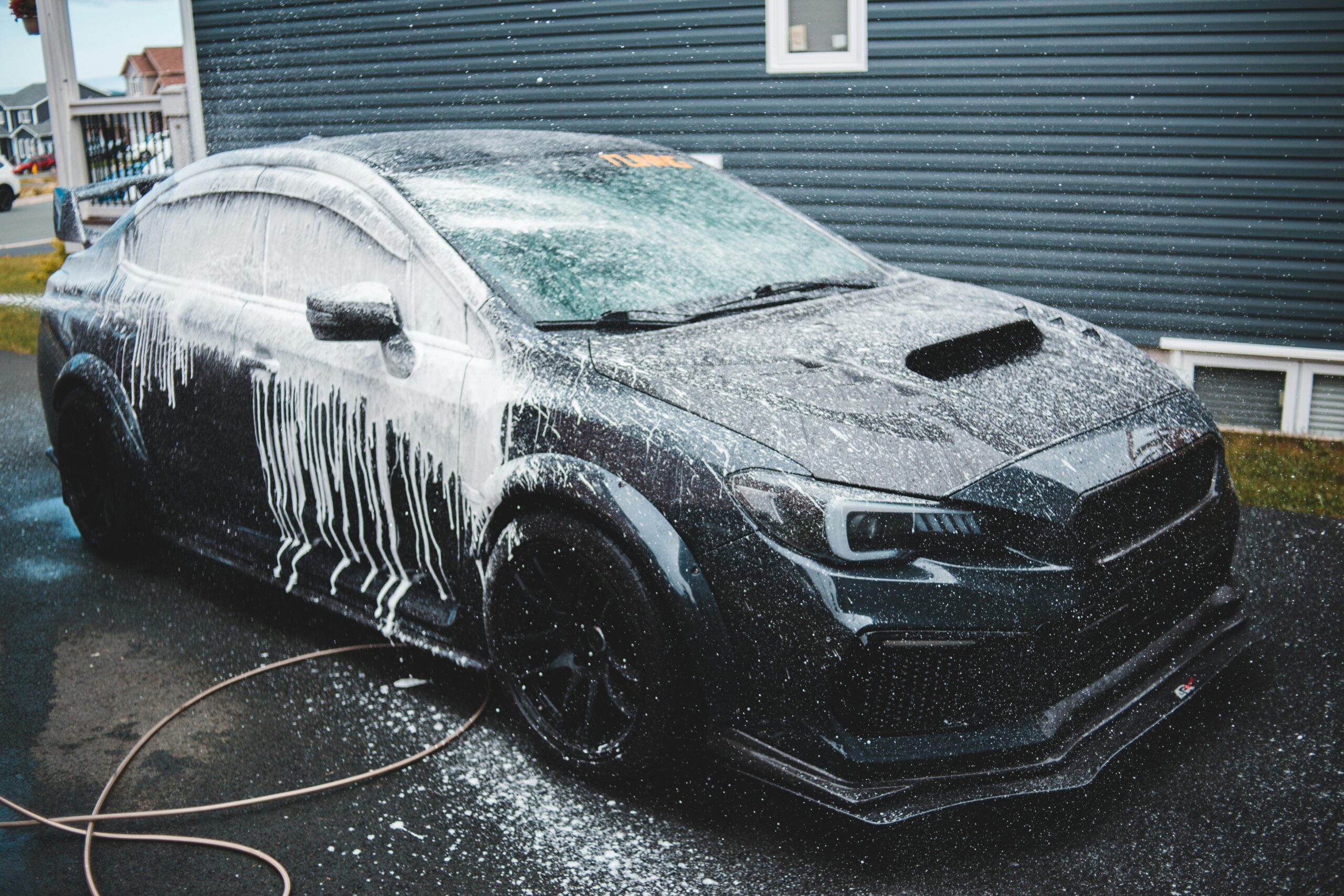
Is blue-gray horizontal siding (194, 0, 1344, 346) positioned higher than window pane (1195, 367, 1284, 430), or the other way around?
blue-gray horizontal siding (194, 0, 1344, 346)

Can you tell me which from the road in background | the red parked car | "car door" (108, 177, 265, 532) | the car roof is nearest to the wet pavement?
"car door" (108, 177, 265, 532)

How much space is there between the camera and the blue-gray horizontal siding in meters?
7.25

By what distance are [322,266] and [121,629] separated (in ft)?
5.58

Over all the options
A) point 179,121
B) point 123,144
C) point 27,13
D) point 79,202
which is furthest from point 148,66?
point 79,202

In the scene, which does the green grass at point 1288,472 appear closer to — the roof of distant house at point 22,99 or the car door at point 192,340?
the car door at point 192,340

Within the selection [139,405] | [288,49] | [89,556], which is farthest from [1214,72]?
[288,49]

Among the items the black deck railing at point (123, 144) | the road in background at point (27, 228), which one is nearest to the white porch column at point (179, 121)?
the black deck railing at point (123, 144)

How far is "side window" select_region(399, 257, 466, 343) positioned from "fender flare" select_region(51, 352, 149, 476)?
1.70 meters

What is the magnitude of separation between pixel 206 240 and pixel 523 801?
8.28 feet

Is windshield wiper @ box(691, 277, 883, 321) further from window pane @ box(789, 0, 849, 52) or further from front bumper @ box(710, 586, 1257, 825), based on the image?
window pane @ box(789, 0, 849, 52)

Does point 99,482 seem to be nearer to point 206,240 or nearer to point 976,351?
point 206,240

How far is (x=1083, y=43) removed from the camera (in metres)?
7.71

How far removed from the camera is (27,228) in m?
29.5

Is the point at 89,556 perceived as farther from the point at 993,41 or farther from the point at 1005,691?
the point at 993,41
